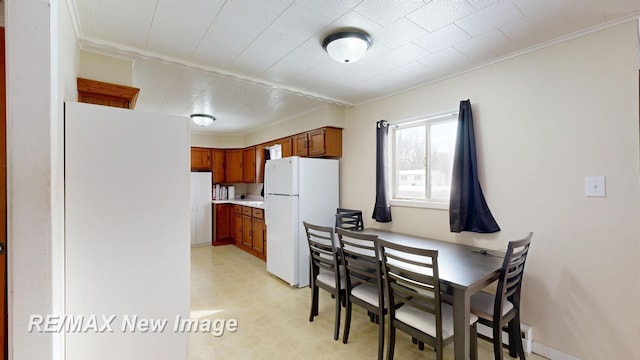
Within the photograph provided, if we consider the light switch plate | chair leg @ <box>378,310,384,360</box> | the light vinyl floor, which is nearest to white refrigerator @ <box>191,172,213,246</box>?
the light vinyl floor

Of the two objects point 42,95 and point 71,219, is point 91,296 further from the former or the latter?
point 42,95

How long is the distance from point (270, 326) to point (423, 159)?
2.33m

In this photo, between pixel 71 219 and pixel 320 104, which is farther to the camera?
pixel 320 104

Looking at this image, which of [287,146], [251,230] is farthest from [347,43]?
[251,230]

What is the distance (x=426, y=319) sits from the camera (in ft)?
5.69

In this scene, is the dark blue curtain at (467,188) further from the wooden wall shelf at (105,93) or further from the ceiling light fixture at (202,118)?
→ the ceiling light fixture at (202,118)

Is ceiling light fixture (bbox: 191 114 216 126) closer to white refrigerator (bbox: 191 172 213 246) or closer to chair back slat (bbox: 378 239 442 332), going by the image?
white refrigerator (bbox: 191 172 213 246)

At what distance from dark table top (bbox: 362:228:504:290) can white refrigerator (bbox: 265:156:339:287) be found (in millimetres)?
1220

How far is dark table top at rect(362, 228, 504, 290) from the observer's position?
1.65 meters

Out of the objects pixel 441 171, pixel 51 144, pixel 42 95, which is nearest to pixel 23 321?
pixel 51 144

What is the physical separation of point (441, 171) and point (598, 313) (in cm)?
156

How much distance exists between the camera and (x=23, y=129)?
1147mm

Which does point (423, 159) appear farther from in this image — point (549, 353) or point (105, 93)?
point (105, 93)

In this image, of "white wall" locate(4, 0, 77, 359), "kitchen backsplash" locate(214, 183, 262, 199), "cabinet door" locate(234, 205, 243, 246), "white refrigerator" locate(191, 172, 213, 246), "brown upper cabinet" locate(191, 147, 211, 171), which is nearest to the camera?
"white wall" locate(4, 0, 77, 359)
